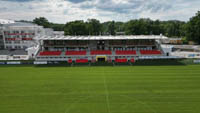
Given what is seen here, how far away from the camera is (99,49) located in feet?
147

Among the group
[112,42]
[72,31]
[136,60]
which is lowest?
[136,60]

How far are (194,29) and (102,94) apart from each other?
62277 mm

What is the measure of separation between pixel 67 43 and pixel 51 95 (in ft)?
94.6

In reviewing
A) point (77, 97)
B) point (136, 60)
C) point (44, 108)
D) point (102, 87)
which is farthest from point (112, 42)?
point (44, 108)

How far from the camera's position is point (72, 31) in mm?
67812

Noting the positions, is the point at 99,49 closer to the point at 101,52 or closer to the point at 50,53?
the point at 101,52

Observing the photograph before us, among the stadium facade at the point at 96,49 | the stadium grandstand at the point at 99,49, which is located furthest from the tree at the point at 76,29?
the stadium grandstand at the point at 99,49

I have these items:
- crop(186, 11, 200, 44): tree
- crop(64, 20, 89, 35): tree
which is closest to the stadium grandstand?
crop(64, 20, 89, 35): tree

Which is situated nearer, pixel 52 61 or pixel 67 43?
pixel 52 61

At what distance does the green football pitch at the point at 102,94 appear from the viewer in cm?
1391

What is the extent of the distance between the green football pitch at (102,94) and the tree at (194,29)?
4555cm

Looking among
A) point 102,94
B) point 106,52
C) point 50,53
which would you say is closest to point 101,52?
point 106,52

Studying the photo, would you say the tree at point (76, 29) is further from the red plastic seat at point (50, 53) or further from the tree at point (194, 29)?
the tree at point (194, 29)

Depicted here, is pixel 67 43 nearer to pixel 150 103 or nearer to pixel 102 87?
pixel 102 87
